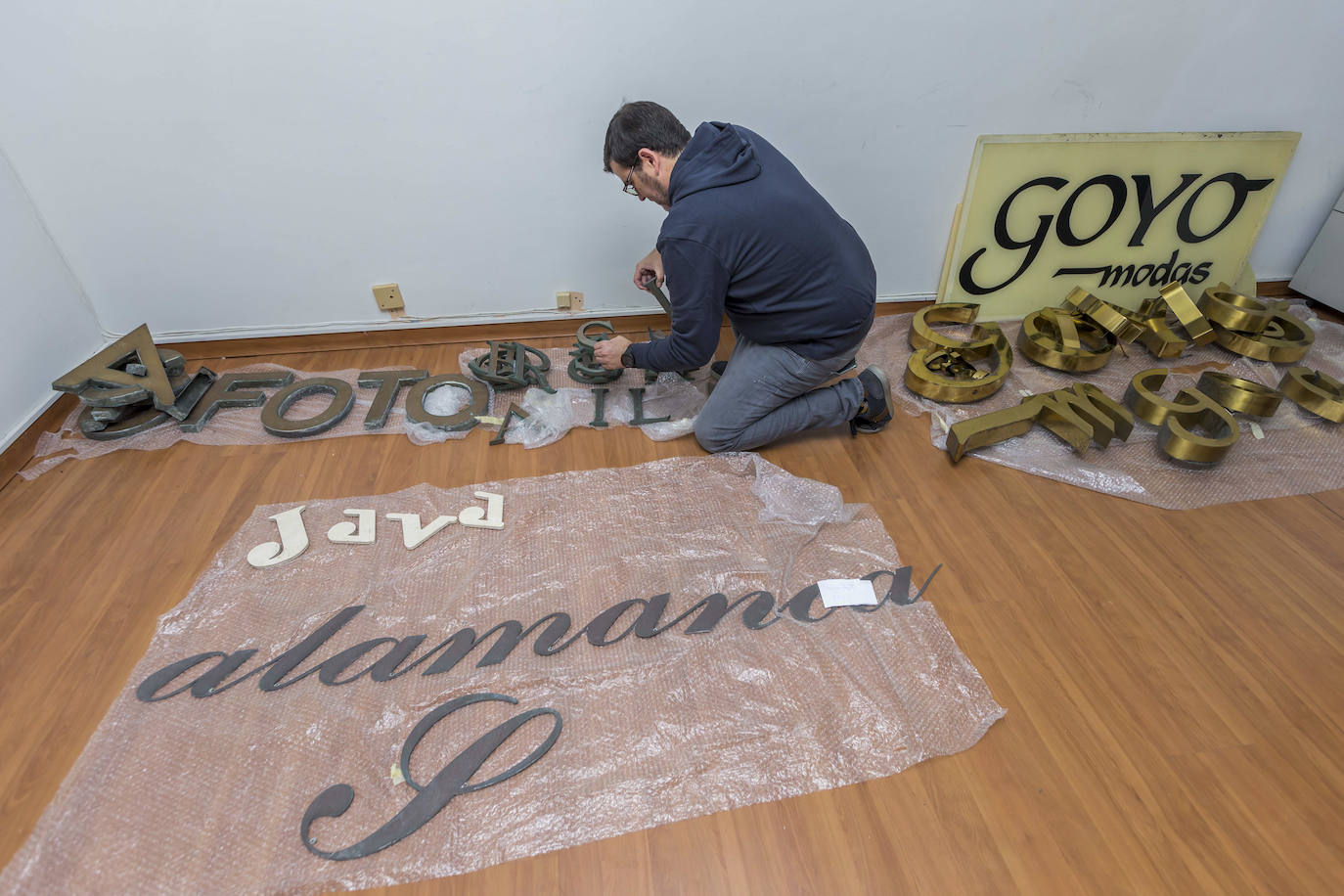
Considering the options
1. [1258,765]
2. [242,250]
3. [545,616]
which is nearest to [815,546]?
[545,616]

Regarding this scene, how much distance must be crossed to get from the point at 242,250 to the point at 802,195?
1.92m

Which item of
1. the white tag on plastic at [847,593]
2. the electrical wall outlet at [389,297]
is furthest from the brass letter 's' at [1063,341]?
the electrical wall outlet at [389,297]

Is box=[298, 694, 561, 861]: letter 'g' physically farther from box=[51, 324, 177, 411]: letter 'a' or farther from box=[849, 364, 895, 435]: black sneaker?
box=[51, 324, 177, 411]: letter 'a'

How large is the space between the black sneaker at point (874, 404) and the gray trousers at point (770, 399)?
36 mm

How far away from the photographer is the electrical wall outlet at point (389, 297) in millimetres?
2324

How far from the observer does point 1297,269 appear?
9.14ft

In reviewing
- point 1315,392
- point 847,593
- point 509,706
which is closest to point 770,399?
point 847,593

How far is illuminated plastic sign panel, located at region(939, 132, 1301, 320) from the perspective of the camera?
7.67 ft

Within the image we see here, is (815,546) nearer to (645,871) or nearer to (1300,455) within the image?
(645,871)

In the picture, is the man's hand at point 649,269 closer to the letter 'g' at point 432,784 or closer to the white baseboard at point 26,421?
the letter 'g' at point 432,784

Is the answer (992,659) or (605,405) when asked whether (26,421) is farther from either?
(992,659)

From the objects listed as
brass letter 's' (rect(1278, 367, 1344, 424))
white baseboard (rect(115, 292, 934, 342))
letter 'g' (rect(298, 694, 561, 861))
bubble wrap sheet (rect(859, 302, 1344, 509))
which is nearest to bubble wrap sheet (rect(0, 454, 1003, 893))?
letter 'g' (rect(298, 694, 561, 861))

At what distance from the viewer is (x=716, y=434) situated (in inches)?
75.9

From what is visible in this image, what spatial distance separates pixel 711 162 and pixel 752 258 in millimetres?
255
